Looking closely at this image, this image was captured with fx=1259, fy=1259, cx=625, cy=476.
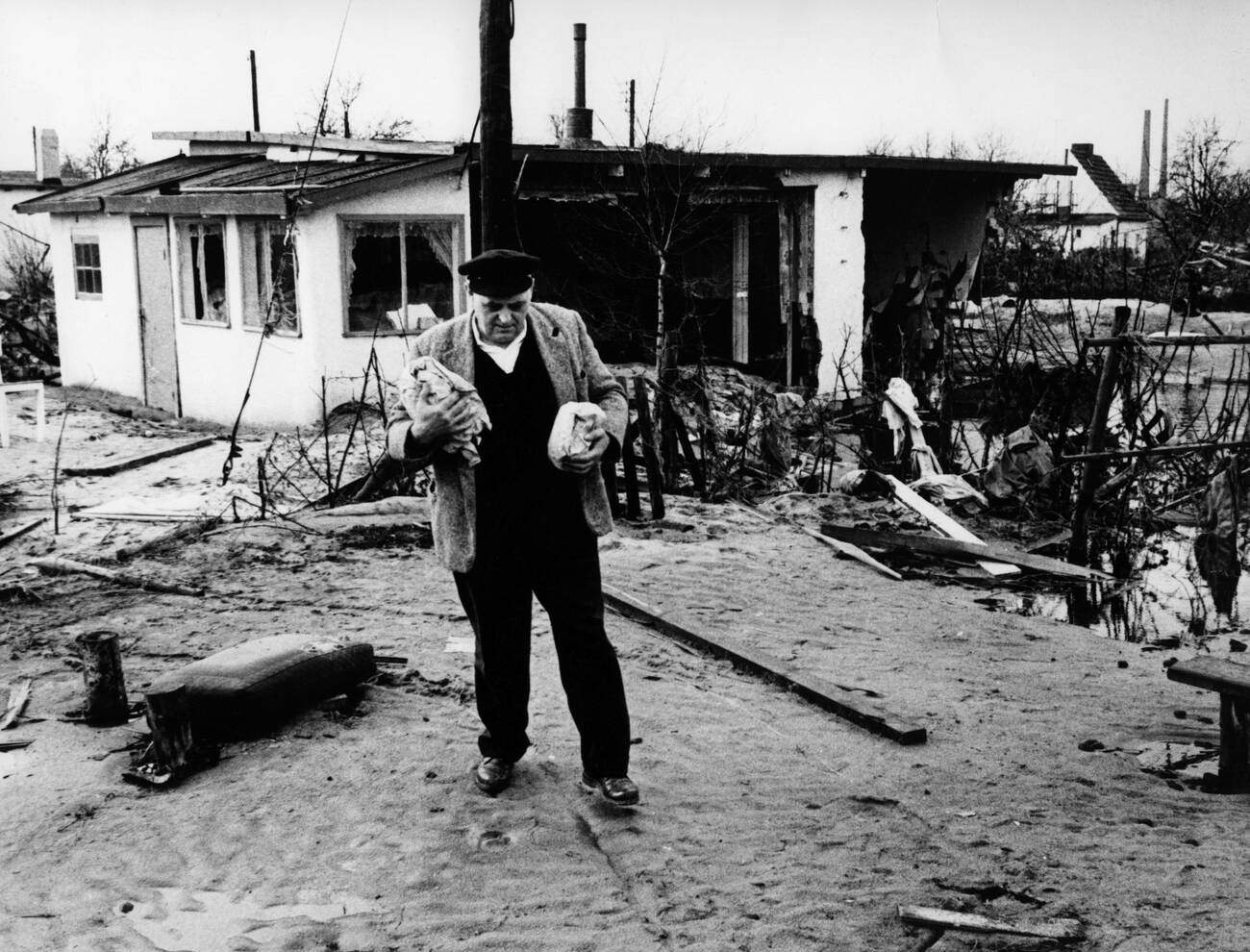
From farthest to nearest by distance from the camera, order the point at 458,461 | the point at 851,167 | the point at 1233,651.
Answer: the point at 851,167
the point at 1233,651
the point at 458,461

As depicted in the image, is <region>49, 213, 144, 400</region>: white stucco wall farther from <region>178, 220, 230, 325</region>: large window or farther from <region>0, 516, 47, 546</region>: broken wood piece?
<region>0, 516, 47, 546</region>: broken wood piece

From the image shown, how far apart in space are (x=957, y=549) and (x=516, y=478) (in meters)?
5.68

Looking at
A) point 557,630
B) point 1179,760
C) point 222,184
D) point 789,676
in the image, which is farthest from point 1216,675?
point 222,184

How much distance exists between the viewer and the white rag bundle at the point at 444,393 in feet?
13.1

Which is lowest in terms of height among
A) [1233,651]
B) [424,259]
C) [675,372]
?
[1233,651]

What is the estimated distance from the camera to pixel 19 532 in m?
9.39

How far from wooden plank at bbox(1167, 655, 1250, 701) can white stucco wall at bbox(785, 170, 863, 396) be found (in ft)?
43.8

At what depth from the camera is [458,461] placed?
416 cm

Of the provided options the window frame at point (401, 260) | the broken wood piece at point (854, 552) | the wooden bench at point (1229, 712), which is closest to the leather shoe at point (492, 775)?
the wooden bench at point (1229, 712)

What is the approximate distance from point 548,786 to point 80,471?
31.5 feet

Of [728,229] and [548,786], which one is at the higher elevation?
[728,229]

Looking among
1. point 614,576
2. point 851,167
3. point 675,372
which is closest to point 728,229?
point 851,167

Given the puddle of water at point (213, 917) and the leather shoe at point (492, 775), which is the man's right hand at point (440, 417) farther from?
the puddle of water at point (213, 917)

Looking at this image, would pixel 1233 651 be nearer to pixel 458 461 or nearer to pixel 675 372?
pixel 458 461
